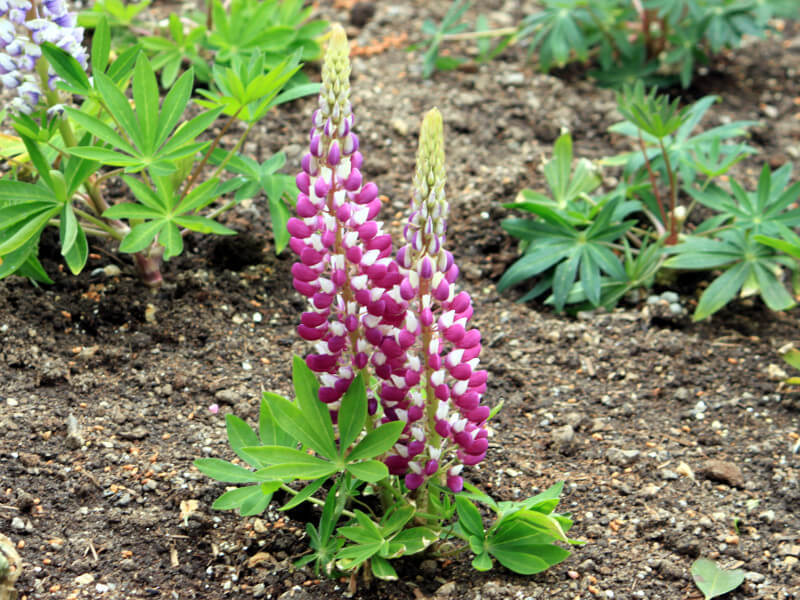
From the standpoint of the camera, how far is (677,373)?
2668mm

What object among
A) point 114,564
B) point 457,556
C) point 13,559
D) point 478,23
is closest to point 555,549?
point 457,556

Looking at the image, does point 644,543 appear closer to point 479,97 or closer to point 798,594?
point 798,594

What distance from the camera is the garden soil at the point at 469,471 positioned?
1999mm

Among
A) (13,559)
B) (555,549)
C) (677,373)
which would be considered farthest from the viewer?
(677,373)

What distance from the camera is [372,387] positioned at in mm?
1957

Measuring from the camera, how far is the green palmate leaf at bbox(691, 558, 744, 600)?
77.5 inches

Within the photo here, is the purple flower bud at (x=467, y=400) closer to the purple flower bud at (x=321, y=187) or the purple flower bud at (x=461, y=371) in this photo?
the purple flower bud at (x=461, y=371)

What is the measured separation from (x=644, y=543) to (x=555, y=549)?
31 centimetres

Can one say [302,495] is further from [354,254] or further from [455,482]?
[354,254]

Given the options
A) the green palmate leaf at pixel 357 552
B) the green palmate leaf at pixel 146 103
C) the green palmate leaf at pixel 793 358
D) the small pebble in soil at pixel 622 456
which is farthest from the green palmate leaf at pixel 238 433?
the green palmate leaf at pixel 793 358

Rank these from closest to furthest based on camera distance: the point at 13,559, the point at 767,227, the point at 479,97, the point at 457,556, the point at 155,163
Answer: the point at 13,559, the point at 457,556, the point at 155,163, the point at 767,227, the point at 479,97

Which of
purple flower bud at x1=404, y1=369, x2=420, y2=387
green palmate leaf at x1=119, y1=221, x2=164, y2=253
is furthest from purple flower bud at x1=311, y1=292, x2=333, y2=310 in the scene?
green palmate leaf at x1=119, y1=221, x2=164, y2=253

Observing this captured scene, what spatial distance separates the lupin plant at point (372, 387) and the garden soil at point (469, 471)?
0.14m

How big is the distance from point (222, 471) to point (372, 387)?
1.15 ft
